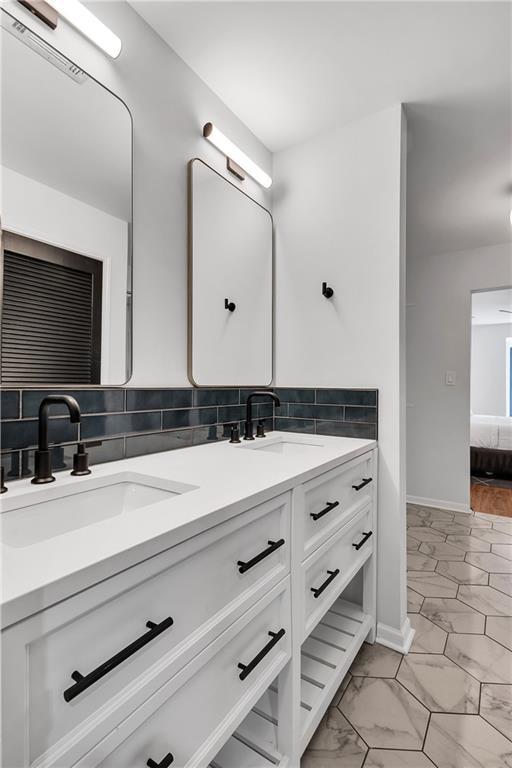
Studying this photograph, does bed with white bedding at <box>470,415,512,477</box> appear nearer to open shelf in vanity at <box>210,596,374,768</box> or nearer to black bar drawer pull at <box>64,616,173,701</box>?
open shelf in vanity at <box>210,596,374,768</box>

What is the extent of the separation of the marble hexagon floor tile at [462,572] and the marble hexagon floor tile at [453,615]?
278 mm

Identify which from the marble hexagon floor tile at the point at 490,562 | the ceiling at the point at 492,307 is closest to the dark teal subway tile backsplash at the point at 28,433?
the marble hexagon floor tile at the point at 490,562

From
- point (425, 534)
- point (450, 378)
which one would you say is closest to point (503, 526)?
point (425, 534)

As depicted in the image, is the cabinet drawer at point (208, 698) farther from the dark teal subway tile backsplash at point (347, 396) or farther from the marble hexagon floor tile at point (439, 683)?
the dark teal subway tile backsplash at point (347, 396)

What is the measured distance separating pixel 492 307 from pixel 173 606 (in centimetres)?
697

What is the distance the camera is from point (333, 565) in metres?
1.33

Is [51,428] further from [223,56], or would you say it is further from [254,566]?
[223,56]

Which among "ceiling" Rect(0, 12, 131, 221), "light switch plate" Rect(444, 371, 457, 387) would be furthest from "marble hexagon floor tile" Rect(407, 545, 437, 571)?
"ceiling" Rect(0, 12, 131, 221)

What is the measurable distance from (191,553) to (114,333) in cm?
77

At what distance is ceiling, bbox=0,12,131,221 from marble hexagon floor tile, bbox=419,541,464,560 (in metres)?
2.74

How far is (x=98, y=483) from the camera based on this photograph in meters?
1.01

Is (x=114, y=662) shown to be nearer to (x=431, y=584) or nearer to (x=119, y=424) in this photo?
(x=119, y=424)

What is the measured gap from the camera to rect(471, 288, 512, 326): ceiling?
17.6 feet

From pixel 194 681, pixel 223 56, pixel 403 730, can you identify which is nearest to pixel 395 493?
pixel 403 730
